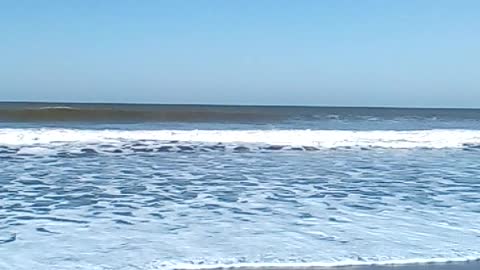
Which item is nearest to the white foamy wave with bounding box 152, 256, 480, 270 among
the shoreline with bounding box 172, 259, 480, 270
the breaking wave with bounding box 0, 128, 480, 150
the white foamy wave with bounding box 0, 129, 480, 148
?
the shoreline with bounding box 172, 259, 480, 270

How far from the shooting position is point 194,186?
768 centimetres

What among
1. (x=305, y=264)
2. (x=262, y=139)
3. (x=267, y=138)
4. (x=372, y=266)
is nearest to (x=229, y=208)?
(x=305, y=264)

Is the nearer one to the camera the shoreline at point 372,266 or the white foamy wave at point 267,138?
the shoreline at point 372,266

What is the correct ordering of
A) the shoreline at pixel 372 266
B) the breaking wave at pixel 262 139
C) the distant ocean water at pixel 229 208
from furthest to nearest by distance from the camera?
the breaking wave at pixel 262 139 → the distant ocean water at pixel 229 208 → the shoreline at pixel 372 266

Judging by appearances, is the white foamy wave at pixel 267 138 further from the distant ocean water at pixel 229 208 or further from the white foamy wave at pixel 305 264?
the white foamy wave at pixel 305 264

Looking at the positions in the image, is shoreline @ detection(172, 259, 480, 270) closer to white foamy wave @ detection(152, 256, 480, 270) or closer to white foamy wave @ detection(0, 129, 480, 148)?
white foamy wave @ detection(152, 256, 480, 270)

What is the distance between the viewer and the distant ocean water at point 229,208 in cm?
437

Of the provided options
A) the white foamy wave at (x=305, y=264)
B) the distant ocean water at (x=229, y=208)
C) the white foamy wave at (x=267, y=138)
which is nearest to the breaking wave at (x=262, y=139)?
the white foamy wave at (x=267, y=138)

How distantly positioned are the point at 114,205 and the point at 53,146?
7.72 metres

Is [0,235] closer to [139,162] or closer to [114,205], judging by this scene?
[114,205]

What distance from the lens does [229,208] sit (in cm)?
614

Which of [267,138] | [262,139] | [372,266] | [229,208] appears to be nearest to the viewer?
[372,266]

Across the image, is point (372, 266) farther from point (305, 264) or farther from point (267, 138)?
point (267, 138)

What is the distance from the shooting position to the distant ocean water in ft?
14.3
